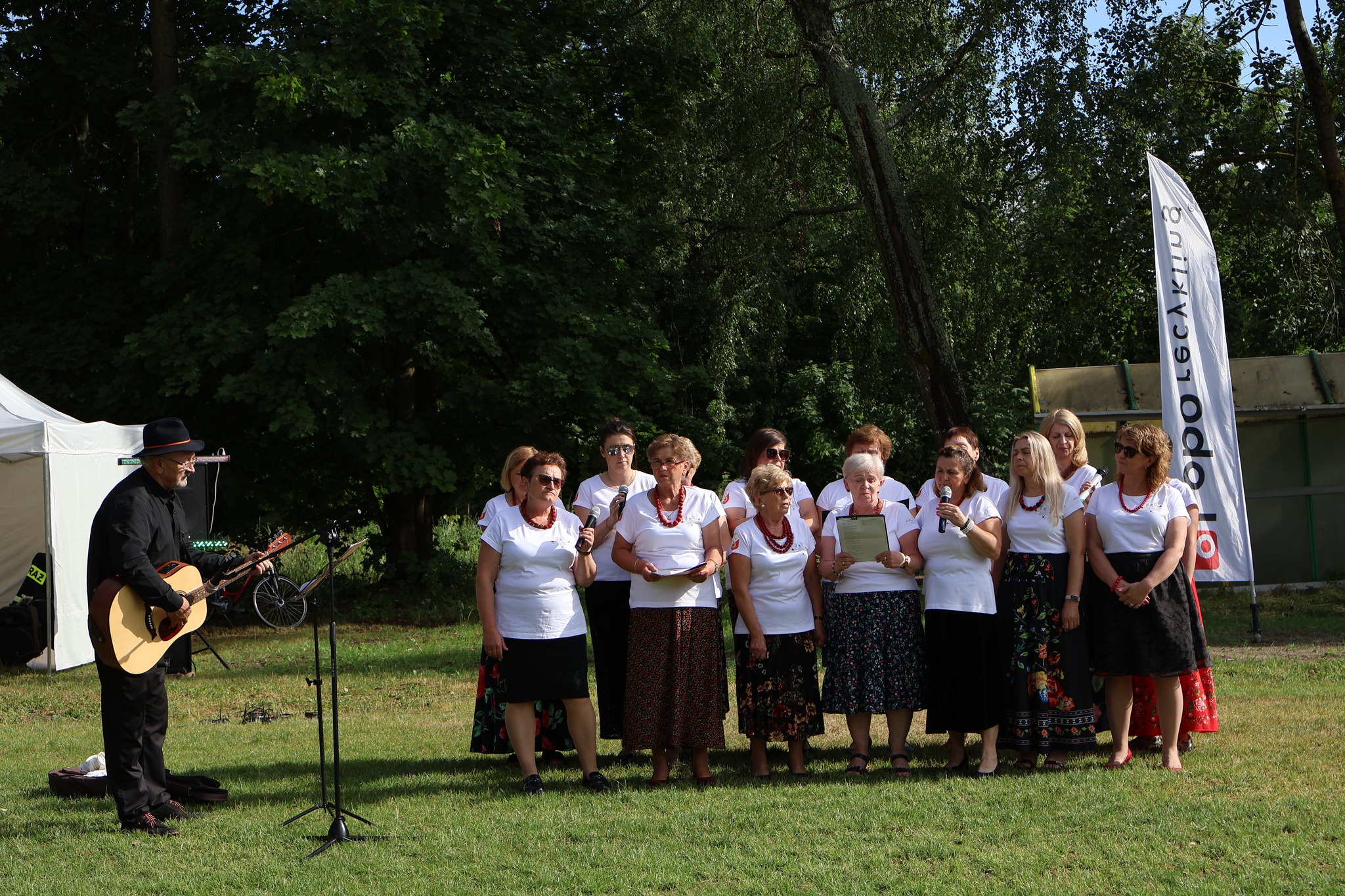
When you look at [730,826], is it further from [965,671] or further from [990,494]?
[990,494]

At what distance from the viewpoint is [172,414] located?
15.5 meters

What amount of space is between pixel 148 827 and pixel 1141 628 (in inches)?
185

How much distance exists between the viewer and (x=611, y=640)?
6.76 metres

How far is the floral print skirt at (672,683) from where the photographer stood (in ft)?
19.8

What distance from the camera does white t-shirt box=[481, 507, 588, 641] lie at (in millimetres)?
5977

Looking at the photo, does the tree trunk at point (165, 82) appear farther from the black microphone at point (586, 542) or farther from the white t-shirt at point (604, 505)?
the black microphone at point (586, 542)

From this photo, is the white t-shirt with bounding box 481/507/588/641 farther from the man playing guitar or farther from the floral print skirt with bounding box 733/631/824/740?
the man playing guitar

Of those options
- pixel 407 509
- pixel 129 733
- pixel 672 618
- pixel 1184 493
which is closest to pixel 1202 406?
pixel 1184 493

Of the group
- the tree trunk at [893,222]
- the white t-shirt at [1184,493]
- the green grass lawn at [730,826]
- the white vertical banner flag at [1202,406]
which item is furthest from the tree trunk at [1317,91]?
the white t-shirt at [1184,493]

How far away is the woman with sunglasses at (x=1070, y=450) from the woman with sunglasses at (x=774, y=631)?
148 centimetres

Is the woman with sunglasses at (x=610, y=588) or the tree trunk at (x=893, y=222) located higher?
the tree trunk at (x=893, y=222)

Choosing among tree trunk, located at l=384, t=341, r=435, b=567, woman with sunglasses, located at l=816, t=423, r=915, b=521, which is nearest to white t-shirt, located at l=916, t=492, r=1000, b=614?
woman with sunglasses, located at l=816, t=423, r=915, b=521

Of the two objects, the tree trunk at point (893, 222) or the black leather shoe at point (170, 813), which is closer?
the black leather shoe at point (170, 813)

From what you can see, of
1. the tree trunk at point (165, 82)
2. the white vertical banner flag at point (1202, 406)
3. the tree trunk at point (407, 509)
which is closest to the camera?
the white vertical banner flag at point (1202, 406)
